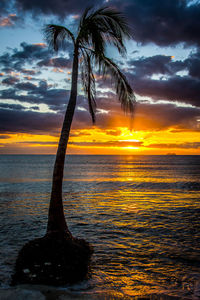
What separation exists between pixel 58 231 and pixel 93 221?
703cm

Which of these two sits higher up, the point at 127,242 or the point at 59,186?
the point at 59,186

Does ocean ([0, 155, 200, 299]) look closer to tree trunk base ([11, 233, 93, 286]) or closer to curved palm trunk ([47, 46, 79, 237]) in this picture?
tree trunk base ([11, 233, 93, 286])

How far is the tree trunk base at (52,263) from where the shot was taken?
20.2 feet

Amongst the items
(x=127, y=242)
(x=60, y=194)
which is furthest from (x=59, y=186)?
(x=127, y=242)

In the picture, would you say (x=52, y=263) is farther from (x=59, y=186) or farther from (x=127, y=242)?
(x=127, y=242)

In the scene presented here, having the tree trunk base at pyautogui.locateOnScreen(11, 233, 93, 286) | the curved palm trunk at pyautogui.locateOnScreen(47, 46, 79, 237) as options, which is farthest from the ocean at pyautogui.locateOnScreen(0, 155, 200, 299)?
the curved palm trunk at pyautogui.locateOnScreen(47, 46, 79, 237)

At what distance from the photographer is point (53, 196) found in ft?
25.4

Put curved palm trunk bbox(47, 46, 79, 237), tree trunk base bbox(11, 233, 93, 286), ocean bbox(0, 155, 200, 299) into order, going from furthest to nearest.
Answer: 1. curved palm trunk bbox(47, 46, 79, 237)
2. ocean bbox(0, 155, 200, 299)
3. tree trunk base bbox(11, 233, 93, 286)

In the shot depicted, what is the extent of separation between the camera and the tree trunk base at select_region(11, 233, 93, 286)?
20.2 ft

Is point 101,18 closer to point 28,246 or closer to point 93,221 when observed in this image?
point 28,246

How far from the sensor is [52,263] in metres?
6.55

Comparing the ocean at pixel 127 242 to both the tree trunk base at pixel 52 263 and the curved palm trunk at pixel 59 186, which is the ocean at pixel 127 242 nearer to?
the tree trunk base at pixel 52 263

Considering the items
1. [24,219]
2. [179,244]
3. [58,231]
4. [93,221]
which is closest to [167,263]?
[179,244]

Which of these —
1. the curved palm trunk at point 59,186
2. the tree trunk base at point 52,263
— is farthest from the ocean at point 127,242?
the curved palm trunk at point 59,186
